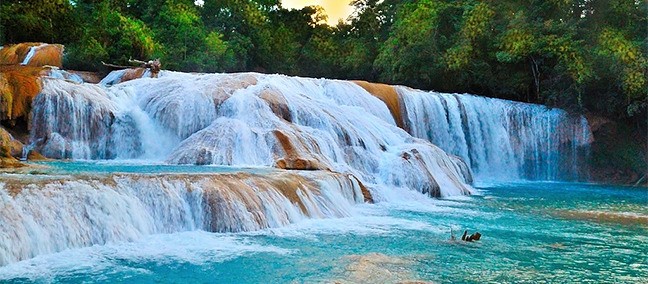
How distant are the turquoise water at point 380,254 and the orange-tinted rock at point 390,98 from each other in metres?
9.90

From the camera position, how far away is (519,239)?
10086mm

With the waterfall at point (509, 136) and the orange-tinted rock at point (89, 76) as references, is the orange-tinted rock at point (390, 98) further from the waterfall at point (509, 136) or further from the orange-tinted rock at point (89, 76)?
the orange-tinted rock at point (89, 76)

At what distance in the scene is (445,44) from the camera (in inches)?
1210

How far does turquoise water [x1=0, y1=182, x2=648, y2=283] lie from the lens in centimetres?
703

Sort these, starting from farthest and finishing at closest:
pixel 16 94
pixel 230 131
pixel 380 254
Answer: pixel 230 131 < pixel 16 94 < pixel 380 254

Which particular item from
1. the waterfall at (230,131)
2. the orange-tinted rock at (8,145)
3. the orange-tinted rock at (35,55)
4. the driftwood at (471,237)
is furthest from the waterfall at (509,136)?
the driftwood at (471,237)

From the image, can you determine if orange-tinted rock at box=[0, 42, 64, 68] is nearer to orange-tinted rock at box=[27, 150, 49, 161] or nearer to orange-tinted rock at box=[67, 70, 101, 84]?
orange-tinted rock at box=[67, 70, 101, 84]

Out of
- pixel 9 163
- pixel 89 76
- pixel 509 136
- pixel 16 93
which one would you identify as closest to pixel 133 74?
pixel 89 76

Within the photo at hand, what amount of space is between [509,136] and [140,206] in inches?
763

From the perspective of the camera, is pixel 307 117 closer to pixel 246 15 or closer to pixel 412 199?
pixel 412 199

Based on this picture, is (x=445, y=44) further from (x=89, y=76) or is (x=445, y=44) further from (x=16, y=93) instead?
(x=16, y=93)

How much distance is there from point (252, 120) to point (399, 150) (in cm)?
422

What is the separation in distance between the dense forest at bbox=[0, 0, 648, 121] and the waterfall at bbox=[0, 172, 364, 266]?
14770mm

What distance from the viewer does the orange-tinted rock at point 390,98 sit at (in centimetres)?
2250
